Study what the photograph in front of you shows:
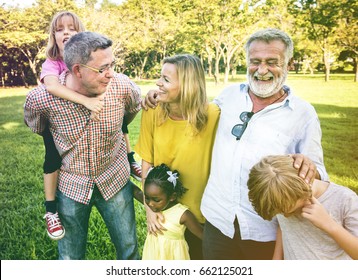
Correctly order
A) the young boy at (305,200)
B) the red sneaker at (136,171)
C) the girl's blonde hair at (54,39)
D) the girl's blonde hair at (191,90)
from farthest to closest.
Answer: the red sneaker at (136,171)
the girl's blonde hair at (54,39)
the girl's blonde hair at (191,90)
the young boy at (305,200)

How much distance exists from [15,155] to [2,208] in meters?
0.78

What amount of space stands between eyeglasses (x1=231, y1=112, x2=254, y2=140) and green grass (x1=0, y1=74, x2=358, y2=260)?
838 mm

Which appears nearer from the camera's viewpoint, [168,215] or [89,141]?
[89,141]

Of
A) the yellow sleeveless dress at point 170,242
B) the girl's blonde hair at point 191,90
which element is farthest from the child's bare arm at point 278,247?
the girl's blonde hair at point 191,90

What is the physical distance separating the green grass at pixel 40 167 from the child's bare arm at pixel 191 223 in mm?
615

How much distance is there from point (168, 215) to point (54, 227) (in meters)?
0.53

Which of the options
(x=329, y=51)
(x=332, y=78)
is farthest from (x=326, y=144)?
(x=329, y=51)

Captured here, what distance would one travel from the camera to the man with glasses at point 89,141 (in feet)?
4.32

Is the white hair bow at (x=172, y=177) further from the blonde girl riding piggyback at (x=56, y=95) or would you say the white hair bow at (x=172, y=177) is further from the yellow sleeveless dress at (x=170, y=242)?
the blonde girl riding piggyback at (x=56, y=95)

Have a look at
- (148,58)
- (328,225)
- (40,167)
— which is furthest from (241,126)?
(40,167)

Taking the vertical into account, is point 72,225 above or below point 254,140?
below

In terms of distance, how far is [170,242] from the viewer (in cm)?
158

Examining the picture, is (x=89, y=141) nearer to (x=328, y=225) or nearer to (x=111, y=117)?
(x=111, y=117)

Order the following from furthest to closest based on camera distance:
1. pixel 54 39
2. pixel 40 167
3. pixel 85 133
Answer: pixel 40 167 < pixel 54 39 < pixel 85 133
